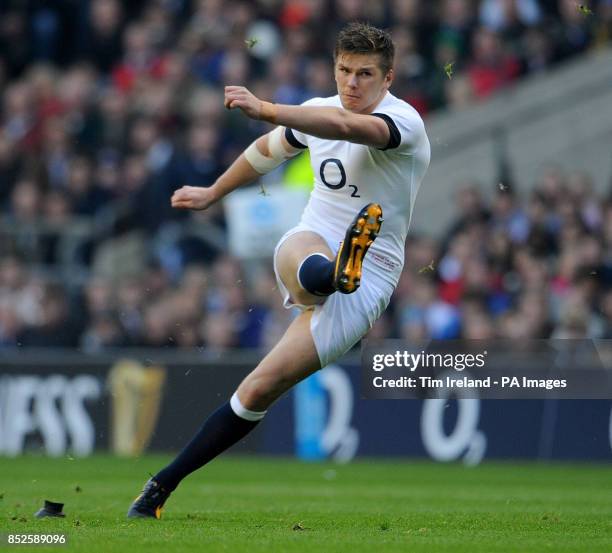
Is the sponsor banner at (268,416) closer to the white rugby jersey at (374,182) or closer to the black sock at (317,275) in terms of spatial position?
the white rugby jersey at (374,182)

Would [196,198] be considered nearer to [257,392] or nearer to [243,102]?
[257,392]

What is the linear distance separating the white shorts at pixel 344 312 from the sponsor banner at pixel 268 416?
20.6 ft

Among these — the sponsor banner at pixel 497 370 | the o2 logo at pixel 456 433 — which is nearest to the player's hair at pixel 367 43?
the sponsor banner at pixel 497 370

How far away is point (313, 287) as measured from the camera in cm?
752

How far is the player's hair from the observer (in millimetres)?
7426

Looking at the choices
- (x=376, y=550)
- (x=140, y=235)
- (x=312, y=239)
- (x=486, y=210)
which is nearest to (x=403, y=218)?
(x=312, y=239)

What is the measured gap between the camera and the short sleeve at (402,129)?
735 centimetres

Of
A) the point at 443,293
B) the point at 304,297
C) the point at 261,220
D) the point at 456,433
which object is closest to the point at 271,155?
the point at 304,297

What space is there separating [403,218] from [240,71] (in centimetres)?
1060

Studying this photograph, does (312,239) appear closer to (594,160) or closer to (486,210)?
(486,210)

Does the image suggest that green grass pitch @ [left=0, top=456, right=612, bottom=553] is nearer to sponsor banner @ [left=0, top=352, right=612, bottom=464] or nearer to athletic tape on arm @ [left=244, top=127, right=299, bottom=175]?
sponsor banner @ [left=0, top=352, right=612, bottom=464]

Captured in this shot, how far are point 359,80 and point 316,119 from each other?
631 millimetres

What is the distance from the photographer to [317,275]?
7.46m

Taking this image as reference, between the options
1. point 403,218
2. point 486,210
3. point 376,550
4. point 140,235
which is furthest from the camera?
point 140,235
